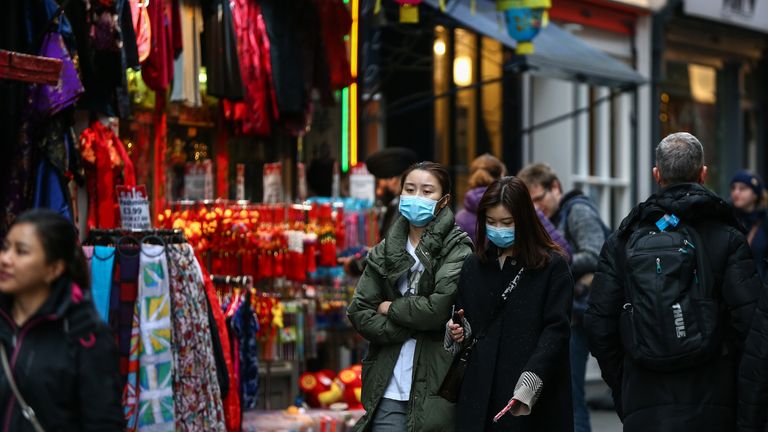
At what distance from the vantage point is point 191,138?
11023mm

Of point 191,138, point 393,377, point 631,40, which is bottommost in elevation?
A: point 393,377

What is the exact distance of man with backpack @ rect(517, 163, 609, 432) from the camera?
10023 mm

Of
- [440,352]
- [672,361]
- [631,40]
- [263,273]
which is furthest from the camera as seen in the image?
[631,40]

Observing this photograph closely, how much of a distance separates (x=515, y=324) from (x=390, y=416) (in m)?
0.83

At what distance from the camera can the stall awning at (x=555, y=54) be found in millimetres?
13469

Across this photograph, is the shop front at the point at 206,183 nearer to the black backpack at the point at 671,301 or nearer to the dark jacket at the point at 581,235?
the dark jacket at the point at 581,235

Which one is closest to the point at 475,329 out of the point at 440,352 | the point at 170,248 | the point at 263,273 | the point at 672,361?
the point at 440,352

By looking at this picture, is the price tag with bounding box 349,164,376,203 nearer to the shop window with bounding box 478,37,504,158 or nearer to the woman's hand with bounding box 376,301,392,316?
the woman's hand with bounding box 376,301,392,316

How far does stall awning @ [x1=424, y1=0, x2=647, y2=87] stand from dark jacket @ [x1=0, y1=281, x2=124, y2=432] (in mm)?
8330

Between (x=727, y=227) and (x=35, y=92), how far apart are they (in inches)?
152

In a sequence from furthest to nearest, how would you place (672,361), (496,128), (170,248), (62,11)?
(496,128), (170,248), (62,11), (672,361)

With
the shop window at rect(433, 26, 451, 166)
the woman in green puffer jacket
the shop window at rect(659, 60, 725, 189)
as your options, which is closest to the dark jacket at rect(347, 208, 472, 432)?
the woman in green puffer jacket

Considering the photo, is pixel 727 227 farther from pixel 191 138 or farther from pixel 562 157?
pixel 562 157

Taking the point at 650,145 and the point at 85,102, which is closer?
the point at 85,102
